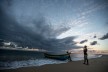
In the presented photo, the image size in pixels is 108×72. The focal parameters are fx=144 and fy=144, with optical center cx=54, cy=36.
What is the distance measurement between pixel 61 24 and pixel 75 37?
0.74 m

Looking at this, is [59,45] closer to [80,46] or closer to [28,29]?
[80,46]

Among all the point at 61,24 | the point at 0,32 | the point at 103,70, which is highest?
the point at 61,24

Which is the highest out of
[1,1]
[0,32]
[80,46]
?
[1,1]

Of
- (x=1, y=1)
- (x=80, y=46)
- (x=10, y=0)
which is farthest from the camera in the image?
(x=80, y=46)

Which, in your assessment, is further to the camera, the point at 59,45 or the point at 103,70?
the point at 59,45

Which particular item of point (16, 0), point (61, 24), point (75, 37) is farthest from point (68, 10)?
point (16, 0)

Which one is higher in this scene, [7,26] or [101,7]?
[101,7]

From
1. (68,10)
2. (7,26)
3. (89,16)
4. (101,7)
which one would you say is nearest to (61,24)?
(68,10)

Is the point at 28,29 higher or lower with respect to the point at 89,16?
lower

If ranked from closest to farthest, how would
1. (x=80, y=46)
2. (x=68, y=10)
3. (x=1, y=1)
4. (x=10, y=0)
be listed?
(x=1, y=1) → (x=10, y=0) → (x=68, y=10) → (x=80, y=46)

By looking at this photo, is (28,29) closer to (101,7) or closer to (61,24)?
(61,24)

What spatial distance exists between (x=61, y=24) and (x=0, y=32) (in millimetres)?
2246

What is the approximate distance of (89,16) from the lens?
555cm

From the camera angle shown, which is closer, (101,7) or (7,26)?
(7,26)
